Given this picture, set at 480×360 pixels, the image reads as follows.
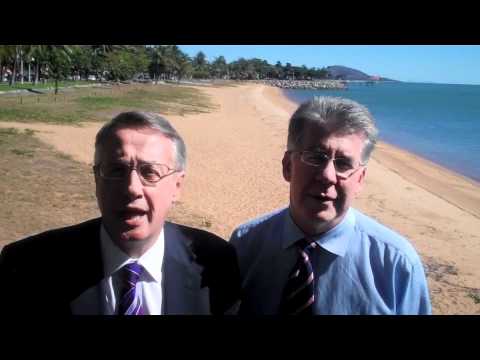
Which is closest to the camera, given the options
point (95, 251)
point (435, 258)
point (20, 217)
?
point (95, 251)

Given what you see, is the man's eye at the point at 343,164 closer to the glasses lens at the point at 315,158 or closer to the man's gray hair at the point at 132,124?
the glasses lens at the point at 315,158

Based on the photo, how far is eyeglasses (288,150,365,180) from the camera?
75.1 inches

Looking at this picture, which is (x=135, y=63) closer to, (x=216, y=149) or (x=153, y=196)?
(x=216, y=149)

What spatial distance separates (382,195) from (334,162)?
11.2 metres

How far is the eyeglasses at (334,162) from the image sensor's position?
6.26 feet

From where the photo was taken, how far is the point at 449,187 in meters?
15.6

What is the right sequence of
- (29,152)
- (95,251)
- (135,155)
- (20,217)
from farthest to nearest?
(29,152), (20,217), (95,251), (135,155)

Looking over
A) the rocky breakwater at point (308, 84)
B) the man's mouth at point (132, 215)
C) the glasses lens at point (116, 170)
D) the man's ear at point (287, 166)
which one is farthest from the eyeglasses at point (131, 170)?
the rocky breakwater at point (308, 84)

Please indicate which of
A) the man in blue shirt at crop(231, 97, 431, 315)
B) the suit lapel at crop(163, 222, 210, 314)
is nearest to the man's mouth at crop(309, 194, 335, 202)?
the man in blue shirt at crop(231, 97, 431, 315)

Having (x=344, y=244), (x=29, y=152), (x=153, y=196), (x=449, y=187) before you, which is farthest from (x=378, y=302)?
(x=449, y=187)

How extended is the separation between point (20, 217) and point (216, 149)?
1112 cm

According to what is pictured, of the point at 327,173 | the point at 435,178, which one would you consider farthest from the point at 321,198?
the point at 435,178

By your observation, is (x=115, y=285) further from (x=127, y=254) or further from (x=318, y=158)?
(x=318, y=158)

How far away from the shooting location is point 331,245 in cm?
205
